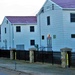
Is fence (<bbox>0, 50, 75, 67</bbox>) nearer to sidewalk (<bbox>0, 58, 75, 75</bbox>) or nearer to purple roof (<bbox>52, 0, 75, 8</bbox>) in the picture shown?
sidewalk (<bbox>0, 58, 75, 75</bbox>)

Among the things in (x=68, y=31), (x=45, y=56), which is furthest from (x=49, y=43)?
(x=45, y=56)

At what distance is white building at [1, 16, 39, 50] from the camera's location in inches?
2411

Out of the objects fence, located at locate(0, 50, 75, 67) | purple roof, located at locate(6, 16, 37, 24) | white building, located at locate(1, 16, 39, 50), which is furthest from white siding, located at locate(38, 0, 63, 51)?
purple roof, located at locate(6, 16, 37, 24)

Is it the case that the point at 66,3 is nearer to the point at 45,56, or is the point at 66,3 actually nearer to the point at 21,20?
the point at 45,56

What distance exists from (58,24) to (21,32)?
64.9 feet

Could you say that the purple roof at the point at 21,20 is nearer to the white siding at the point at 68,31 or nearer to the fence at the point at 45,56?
the white siding at the point at 68,31

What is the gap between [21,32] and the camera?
61.8 m

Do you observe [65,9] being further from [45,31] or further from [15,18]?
[15,18]

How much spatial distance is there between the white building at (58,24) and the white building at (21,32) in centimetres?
1415

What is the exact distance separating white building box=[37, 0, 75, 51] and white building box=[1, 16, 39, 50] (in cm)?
1415

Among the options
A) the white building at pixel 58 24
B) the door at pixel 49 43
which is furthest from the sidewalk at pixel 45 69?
the door at pixel 49 43

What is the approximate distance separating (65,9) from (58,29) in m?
3.10

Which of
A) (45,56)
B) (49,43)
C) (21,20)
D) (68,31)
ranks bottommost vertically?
(45,56)

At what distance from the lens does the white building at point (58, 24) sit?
4184cm
